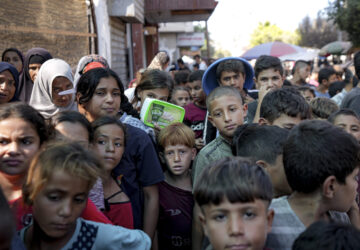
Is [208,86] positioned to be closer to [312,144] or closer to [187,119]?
[187,119]

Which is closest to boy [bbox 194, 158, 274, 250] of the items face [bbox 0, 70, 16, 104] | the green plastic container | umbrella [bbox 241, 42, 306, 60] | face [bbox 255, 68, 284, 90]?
the green plastic container

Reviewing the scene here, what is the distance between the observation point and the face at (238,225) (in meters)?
1.66

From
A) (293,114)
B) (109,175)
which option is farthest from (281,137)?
(109,175)

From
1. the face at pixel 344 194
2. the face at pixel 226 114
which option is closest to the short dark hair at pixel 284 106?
the face at pixel 226 114

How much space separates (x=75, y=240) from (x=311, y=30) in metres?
54.3

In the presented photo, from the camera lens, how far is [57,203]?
6.15ft

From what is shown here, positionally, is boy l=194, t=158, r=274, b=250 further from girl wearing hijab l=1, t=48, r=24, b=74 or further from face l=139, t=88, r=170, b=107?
girl wearing hijab l=1, t=48, r=24, b=74

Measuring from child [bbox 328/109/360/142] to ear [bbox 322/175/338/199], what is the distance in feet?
5.60

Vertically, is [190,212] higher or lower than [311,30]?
lower

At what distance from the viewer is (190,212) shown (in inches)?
131

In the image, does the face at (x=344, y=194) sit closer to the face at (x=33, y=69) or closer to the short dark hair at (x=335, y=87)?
the face at (x=33, y=69)

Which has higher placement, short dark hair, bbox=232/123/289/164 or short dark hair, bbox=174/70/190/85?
short dark hair, bbox=174/70/190/85

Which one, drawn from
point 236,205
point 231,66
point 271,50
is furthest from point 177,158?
point 271,50

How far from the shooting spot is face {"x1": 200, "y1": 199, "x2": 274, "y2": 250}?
5.46 ft
